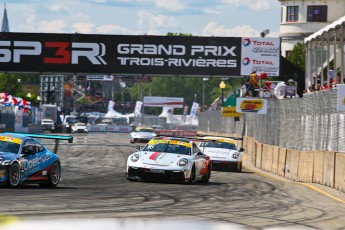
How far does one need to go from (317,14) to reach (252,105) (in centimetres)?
4562

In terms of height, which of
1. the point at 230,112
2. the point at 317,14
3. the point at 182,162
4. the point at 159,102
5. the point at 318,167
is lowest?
the point at 318,167

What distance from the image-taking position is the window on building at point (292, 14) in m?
88.5

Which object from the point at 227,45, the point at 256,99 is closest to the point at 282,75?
the point at 227,45

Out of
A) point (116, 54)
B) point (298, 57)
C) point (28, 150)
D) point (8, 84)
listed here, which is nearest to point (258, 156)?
point (116, 54)

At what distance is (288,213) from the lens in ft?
49.6

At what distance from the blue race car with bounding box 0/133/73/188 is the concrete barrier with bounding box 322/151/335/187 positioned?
668cm

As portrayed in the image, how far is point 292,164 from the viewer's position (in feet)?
96.1

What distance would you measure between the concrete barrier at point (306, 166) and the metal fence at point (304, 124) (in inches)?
17.5

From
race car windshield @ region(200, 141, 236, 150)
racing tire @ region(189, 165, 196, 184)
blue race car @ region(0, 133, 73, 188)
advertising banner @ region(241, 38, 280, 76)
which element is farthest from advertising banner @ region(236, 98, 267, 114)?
blue race car @ region(0, 133, 73, 188)

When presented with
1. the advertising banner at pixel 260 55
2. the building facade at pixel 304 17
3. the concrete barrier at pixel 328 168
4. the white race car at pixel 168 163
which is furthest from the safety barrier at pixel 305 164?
the building facade at pixel 304 17

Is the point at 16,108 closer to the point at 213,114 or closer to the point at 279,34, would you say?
the point at 213,114

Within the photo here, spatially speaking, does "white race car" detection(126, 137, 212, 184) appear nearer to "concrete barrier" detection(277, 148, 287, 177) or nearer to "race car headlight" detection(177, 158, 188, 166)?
"race car headlight" detection(177, 158, 188, 166)

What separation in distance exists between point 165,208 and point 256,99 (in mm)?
27482

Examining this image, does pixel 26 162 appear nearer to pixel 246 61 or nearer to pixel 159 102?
pixel 246 61
